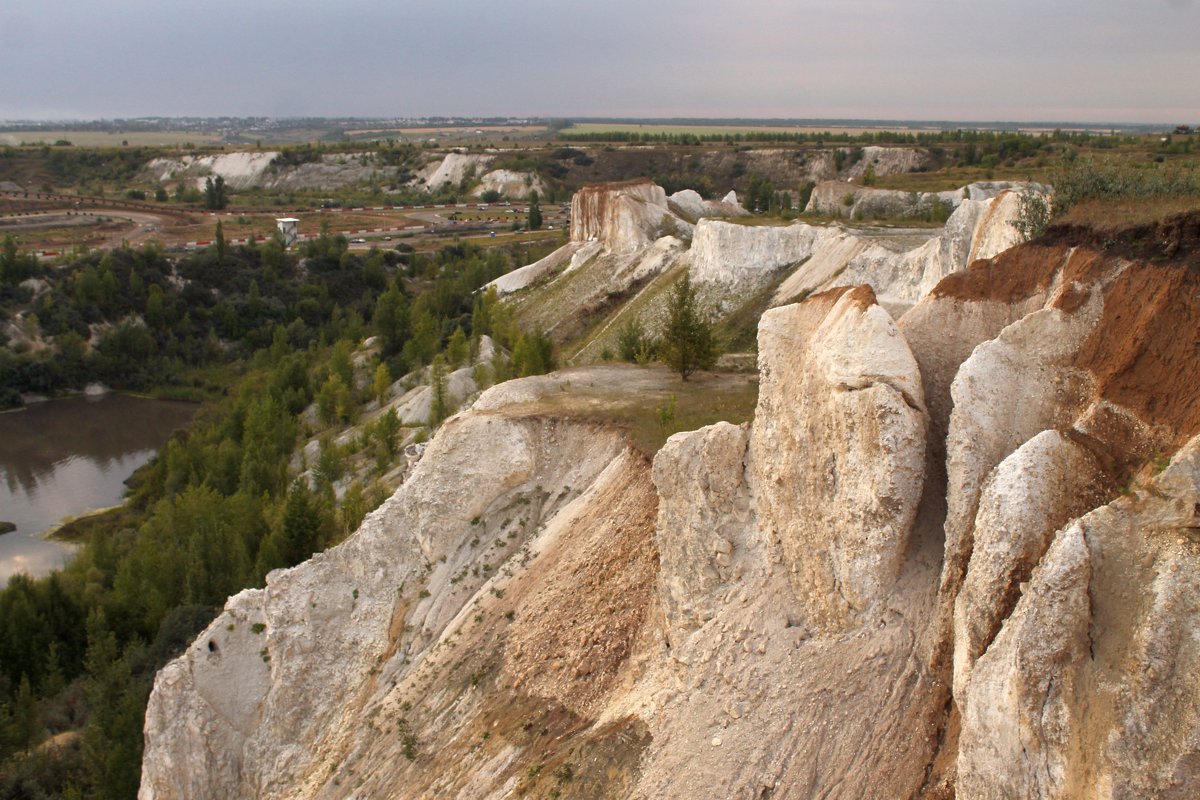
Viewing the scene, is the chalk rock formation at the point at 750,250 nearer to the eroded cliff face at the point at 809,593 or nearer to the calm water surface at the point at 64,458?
the eroded cliff face at the point at 809,593

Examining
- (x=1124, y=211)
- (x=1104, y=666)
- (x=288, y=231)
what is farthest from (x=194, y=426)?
(x=1104, y=666)

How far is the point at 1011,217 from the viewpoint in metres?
23.0

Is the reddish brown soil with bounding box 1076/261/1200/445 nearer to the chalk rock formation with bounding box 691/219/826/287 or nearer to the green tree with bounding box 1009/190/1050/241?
the green tree with bounding box 1009/190/1050/241

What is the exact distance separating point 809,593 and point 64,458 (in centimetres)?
5738

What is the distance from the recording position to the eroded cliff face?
9203mm

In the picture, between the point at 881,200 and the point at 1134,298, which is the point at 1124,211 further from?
the point at 881,200

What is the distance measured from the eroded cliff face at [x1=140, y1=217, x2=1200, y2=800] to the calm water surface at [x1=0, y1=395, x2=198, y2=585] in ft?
80.4

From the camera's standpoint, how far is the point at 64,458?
57438 mm

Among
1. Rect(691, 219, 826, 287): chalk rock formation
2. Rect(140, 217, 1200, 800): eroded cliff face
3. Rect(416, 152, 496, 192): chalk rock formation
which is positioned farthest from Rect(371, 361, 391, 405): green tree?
Rect(416, 152, 496, 192): chalk rock formation

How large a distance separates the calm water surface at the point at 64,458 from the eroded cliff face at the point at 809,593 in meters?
24.5

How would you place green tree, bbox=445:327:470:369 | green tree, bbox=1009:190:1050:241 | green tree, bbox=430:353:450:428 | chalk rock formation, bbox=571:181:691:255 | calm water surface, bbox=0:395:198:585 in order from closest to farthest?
1. green tree, bbox=1009:190:1050:241
2. green tree, bbox=430:353:450:428
3. calm water surface, bbox=0:395:198:585
4. green tree, bbox=445:327:470:369
5. chalk rock formation, bbox=571:181:691:255

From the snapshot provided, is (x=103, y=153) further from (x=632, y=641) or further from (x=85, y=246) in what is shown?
(x=632, y=641)

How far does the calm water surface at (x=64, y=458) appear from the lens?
43531mm

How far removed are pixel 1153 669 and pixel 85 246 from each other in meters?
97.2
